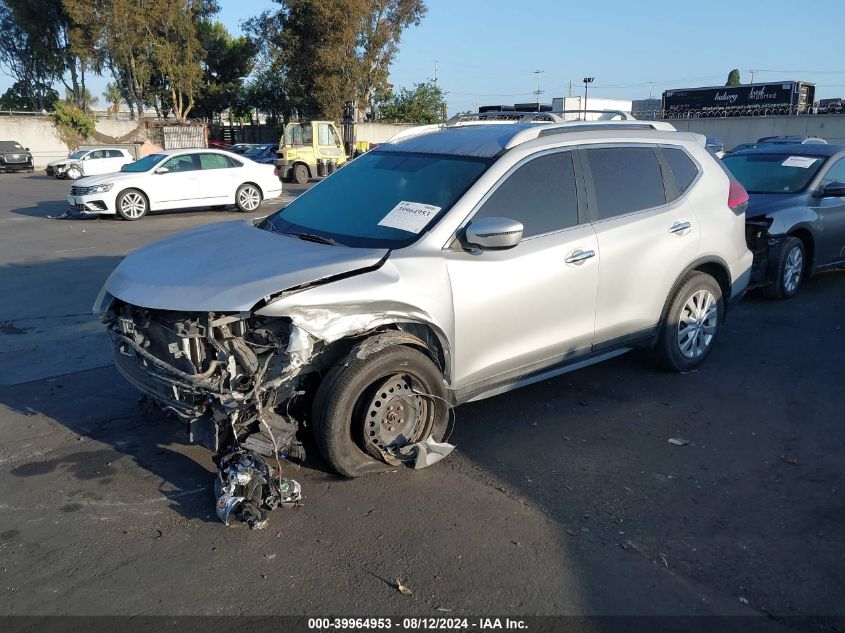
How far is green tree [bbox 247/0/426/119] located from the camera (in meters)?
44.8

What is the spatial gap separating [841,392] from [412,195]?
3736mm

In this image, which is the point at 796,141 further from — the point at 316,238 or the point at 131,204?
the point at 131,204

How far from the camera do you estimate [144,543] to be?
11.9 ft

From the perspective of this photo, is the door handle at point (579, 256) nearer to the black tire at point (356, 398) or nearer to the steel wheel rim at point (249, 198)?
the black tire at point (356, 398)

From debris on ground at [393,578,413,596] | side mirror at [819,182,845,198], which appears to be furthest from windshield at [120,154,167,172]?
debris on ground at [393,578,413,596]

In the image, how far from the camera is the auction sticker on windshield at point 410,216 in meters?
4.44

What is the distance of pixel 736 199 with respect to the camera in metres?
6.14

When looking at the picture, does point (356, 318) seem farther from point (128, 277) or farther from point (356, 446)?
point (128, 277)

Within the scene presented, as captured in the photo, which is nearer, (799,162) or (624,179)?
(624,179)

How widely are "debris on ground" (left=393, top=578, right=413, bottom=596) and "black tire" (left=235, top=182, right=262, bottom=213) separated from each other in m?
Result: 16.1

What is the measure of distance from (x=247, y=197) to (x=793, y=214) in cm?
1359

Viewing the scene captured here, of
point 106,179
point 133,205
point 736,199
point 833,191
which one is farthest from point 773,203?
point 106,179

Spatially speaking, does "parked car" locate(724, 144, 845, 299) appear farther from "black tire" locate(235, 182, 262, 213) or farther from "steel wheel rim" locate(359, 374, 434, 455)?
"black tire" locate(235, 182, 262, 213)

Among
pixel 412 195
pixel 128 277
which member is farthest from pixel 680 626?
pixel 128 277
